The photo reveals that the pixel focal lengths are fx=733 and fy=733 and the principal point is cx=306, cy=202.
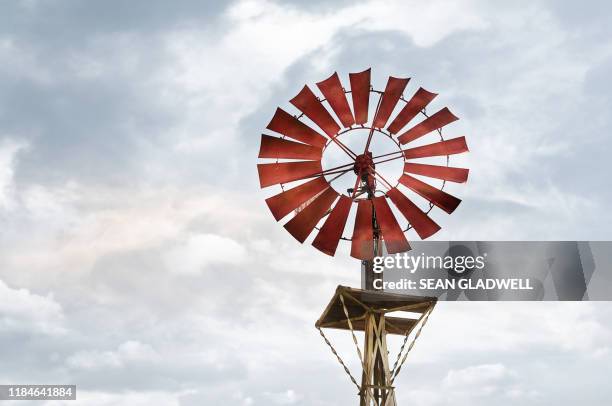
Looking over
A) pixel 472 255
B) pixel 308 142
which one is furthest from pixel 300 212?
pixel 472 255

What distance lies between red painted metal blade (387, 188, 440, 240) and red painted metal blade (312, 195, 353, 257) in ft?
4.23

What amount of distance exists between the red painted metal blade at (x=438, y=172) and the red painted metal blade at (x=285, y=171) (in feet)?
7.92

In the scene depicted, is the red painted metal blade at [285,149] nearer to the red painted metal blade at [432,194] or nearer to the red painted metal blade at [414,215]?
the red painted metal blade at [414,215]

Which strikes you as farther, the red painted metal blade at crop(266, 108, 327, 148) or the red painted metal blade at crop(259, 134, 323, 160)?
the red painted metal blade at crop(266, 108, 327, 148)

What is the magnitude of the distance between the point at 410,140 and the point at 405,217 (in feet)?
7.29

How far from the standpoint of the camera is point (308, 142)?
61.4ft

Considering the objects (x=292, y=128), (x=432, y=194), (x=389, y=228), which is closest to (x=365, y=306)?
(x=389, y=228)

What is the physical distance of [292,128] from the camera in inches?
736

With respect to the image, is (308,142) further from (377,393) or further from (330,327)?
(377,393)

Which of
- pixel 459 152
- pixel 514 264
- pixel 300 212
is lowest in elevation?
pixel 514 264

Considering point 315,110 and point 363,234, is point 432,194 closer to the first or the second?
point 363,234

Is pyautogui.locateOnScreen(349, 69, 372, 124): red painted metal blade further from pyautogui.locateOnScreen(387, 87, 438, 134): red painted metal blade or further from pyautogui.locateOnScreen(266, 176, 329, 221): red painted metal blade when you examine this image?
pyautogui.locateOnScreen(266, 176, 329, 221): red painted metal blade

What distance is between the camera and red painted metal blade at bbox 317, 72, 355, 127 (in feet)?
61.8

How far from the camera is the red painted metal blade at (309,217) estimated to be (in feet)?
58.8
